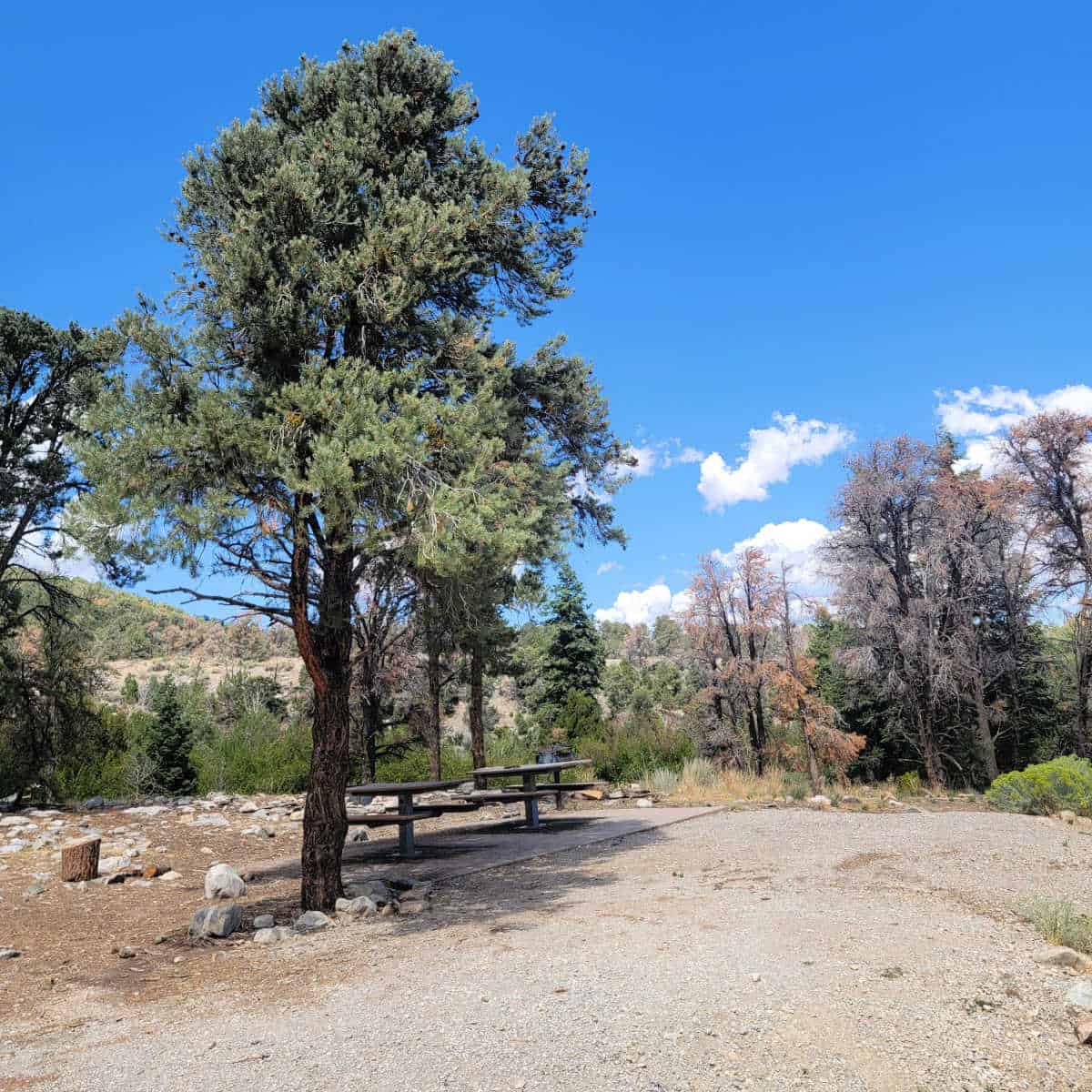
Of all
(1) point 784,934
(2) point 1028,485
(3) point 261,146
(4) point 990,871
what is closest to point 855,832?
(4) point 990,871

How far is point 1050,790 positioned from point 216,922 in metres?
10.3

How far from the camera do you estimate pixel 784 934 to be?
4691 millimetres

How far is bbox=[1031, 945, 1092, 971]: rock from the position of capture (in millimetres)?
4113

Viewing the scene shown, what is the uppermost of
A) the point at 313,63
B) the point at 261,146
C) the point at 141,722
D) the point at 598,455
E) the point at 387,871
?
the point at 313,63

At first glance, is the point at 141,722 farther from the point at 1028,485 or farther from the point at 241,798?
the point at 1028,485

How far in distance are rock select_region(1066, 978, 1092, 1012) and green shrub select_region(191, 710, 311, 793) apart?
15.9 m

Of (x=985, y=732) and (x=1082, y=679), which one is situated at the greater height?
(x=1082, y=679)

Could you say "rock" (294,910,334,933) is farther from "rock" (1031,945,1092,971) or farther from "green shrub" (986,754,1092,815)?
"green shrub" (986,754,1092,815)

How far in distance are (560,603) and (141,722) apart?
18.2m

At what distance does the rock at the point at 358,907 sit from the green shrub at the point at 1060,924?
469 centimetres

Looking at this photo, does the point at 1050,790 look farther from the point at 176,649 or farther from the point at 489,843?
the point at 176,649

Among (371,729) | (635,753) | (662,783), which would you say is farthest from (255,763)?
(662,783)

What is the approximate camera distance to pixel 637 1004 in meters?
→ 3.62

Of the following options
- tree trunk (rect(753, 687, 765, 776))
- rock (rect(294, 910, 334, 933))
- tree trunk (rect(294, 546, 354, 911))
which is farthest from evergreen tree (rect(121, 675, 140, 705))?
rock (rect(294, 910, 334, 933))
